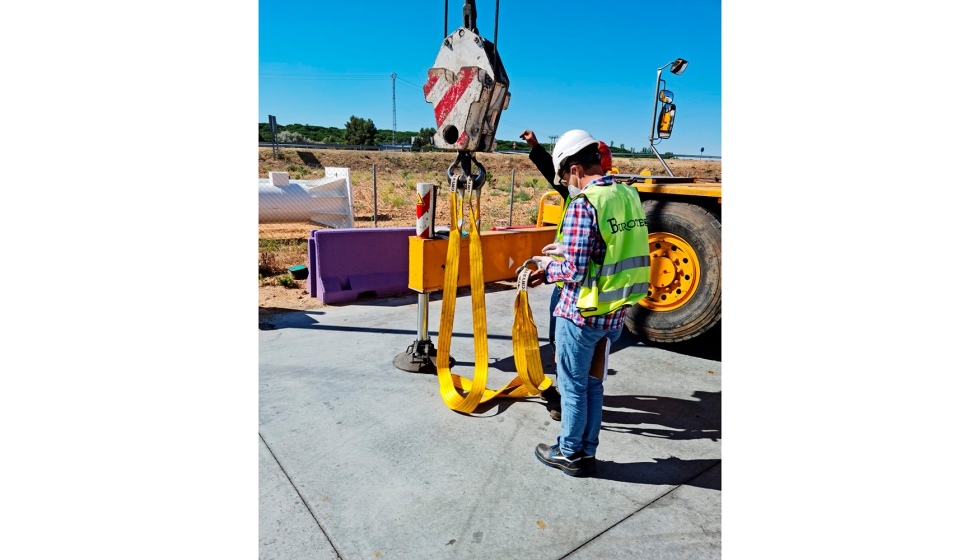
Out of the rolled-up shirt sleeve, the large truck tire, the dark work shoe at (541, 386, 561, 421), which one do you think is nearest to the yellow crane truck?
the large truck tire

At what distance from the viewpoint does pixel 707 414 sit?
3.92 meters

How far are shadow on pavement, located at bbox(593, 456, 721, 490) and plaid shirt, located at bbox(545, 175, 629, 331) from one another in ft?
2.71

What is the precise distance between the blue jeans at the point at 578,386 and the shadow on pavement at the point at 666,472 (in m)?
0.16

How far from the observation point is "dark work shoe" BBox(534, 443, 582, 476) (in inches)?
119

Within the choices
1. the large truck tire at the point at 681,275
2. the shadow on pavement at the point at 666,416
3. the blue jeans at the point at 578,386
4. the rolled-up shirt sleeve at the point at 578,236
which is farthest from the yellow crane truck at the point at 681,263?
the rolled-up shirt sleeve at the point at 578,236

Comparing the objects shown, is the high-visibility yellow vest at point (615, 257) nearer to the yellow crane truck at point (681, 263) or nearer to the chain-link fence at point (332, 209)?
the yellow crane truck at point (681, 263)

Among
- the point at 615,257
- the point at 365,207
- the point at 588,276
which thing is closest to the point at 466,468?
the point at 588,276

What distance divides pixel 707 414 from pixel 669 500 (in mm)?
1230

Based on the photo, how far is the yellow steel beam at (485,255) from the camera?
4.26 m

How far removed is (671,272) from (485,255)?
1.67 m

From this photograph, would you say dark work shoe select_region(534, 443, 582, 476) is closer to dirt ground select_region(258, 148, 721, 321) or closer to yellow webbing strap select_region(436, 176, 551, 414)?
yellow webbing strap select_region(436, 176, 551, 414)

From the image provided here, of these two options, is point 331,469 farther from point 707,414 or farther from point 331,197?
point 331,197

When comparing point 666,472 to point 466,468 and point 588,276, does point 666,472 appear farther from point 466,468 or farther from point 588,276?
point 588,276

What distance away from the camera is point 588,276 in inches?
109
